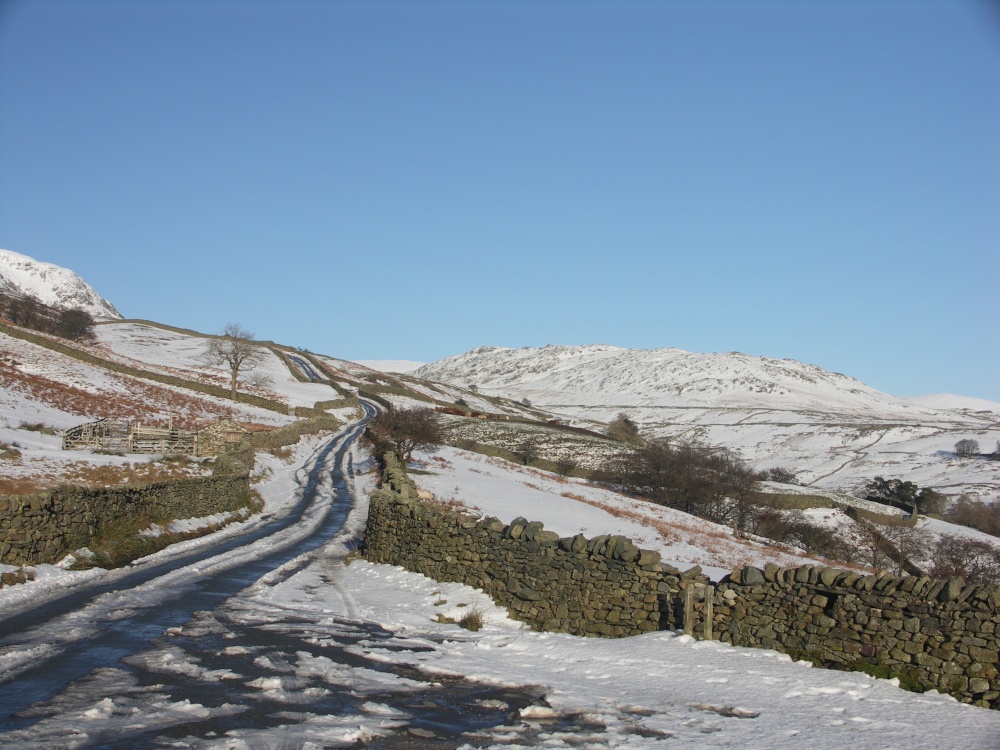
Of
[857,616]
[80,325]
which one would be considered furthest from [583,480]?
[80,325]

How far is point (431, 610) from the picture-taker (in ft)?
47.2

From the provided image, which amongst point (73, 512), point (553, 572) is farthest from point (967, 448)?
point (73, 512)

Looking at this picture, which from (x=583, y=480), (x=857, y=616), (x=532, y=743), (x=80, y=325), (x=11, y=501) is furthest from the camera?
(x=80, y=325)

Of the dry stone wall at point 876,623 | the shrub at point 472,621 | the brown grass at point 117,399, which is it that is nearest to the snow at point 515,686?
the shrub at point 472,621

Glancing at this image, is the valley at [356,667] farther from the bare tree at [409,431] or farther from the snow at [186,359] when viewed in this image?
the snow at [186,359]

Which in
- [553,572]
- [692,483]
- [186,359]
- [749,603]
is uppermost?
[186,359]

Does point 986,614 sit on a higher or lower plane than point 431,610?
higher

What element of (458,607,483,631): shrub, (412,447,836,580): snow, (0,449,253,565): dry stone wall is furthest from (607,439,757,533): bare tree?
(458,607,483,631): shrub

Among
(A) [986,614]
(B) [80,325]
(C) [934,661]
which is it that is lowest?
(C) [934,661]

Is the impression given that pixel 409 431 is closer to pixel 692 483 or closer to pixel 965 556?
pixel 692 483

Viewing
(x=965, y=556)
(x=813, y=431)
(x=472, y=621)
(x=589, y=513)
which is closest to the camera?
(x=472, y=621)

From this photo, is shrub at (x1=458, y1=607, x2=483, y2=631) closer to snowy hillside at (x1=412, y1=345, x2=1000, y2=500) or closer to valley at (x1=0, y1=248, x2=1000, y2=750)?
valley at (x1=0, y1=248, x2=1000, y2=750)

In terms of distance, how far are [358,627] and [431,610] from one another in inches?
78.5

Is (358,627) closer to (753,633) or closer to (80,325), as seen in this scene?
(753,633)
